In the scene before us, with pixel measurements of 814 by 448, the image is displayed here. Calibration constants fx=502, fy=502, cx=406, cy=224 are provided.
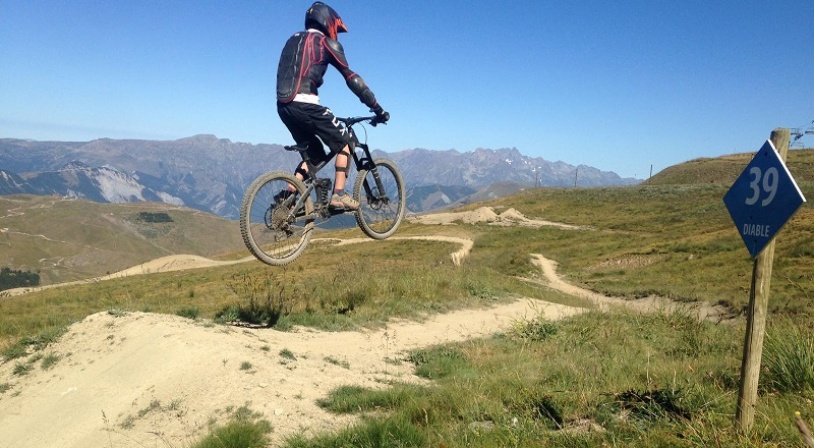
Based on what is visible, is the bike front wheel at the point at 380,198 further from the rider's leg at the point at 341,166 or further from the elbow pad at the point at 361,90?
the elbow pad at the point at 361,90

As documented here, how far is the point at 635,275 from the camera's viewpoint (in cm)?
3102

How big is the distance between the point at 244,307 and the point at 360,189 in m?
4.21

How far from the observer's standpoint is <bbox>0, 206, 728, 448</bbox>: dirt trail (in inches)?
226

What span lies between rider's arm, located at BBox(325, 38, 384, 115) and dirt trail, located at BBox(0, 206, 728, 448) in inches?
169

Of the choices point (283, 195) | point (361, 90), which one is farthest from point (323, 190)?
point (361, 90)

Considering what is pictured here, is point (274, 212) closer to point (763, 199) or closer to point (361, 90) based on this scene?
point (361, 90)

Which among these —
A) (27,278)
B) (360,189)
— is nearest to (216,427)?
(360,189)

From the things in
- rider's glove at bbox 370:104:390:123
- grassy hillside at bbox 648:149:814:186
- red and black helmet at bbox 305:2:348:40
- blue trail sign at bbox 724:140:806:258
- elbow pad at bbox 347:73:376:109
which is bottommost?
blue trail sign at bbox 724:140:806:258

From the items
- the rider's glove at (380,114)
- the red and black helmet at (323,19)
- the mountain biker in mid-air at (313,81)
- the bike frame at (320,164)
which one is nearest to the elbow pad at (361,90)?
the mountain biker in mid-air at (313,81)

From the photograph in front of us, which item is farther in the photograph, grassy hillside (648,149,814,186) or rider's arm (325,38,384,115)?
grassy hillside (648,149,814,186)

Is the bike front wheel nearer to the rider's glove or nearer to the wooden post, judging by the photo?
the rider's glove

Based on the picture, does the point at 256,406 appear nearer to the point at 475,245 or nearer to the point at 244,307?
the point at 244,307

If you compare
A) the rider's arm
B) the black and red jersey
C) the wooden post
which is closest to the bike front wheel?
the rider's arm

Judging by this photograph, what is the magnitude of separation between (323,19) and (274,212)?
311 centimetres
